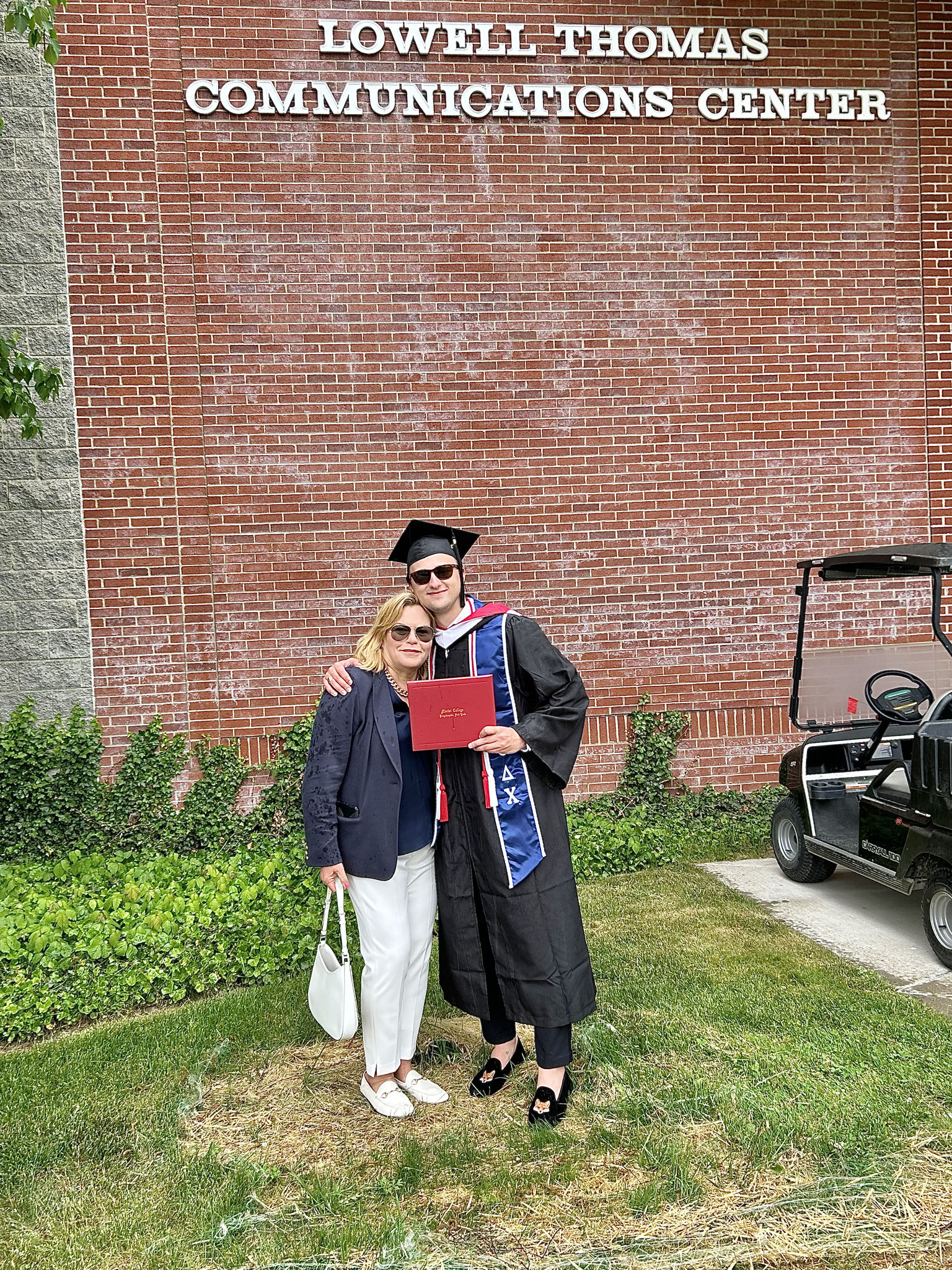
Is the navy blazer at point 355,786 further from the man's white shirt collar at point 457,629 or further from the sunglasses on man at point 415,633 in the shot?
the man's white shirt collar at point 457,629

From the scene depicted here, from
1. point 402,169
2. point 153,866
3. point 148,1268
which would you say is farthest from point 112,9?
point 148,1268

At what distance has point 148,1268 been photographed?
130 inches

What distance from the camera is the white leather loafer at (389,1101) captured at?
4.14 meters

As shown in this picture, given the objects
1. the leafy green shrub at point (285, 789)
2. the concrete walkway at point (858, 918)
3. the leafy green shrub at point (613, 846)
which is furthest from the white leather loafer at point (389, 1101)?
the leafy green shrub at point (285, 789)

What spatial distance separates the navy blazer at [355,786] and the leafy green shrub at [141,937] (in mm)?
2048

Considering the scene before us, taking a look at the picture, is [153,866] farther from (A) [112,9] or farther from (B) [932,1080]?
(A) [112,9]

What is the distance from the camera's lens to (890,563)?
5793mm

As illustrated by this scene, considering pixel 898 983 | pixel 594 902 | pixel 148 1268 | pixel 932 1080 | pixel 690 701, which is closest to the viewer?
pixel 148 1268

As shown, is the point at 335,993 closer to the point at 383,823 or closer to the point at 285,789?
the point at 383,823

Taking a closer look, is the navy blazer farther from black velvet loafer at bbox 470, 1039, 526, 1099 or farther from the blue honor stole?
black velvet loafer at bbox 470, 1039, 526, 1099

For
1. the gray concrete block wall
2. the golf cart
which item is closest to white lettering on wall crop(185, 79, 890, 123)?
the gray concrete block wall

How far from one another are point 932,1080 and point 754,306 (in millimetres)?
6227

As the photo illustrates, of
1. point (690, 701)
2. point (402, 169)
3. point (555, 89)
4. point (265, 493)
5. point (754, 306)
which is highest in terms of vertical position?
point (555, 89)

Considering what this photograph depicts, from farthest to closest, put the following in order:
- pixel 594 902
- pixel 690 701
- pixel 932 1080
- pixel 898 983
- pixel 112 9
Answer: pixel 690 701 < pixel 112 9 < pixel 594 902 < pixel 898 983 < pixel 932 1080
